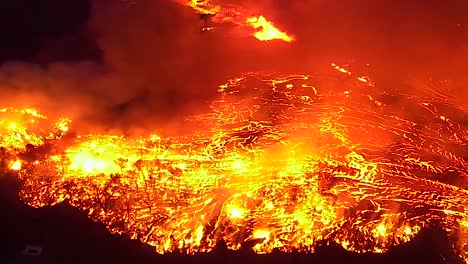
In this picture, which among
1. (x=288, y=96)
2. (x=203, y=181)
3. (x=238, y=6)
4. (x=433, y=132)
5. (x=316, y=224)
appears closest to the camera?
(x=316, y=224)

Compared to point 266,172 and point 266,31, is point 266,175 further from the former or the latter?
point 266,31

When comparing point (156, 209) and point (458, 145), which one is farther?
point (458, 145)

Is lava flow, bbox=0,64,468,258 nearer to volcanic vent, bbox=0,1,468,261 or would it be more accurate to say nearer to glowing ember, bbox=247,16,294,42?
volcanic vent, bbox=0,1,468,261

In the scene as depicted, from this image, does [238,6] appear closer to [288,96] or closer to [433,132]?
[288,96]

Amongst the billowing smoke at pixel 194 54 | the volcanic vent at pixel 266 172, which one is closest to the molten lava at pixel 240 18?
the billowing smoke at pixel 194 54

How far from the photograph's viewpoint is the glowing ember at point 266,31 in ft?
38.9

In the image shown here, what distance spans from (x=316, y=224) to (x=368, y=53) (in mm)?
6230

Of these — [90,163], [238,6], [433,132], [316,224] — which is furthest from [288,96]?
[238,6]

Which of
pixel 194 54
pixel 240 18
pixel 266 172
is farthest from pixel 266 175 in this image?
pixel 240 18

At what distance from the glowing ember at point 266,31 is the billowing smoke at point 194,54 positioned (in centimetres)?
28

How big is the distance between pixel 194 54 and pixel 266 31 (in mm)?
2316

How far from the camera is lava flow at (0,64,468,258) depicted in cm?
646

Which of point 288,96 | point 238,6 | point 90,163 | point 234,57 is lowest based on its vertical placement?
point 90,163

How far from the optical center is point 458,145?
27.5ft
